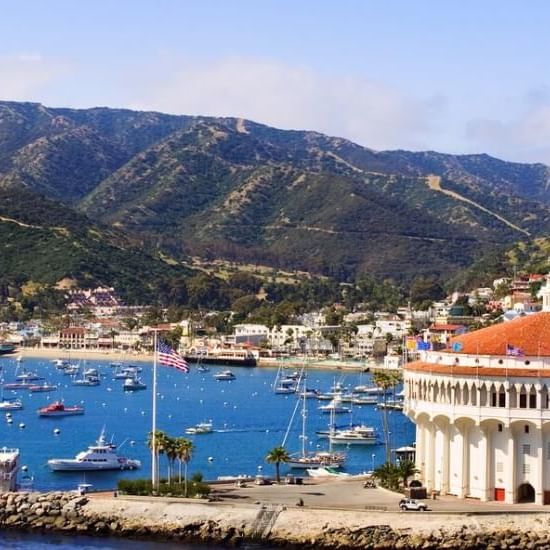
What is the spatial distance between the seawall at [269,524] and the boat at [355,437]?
49.5 meters

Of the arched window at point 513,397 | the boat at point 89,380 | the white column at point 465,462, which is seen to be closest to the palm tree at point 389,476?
the white column at point 465,462

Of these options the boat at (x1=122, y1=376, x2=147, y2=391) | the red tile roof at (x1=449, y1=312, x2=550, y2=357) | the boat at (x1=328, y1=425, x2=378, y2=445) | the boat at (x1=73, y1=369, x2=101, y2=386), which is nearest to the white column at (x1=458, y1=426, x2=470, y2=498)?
the red tile roof at (x1=449, y1=312, x2=550, y2=357)

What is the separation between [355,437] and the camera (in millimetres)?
112312

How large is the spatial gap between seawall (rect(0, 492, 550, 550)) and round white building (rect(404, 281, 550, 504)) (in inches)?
141

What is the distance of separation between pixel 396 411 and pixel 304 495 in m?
76.1

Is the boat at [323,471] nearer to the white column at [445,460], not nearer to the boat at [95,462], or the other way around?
the boat at [95,462]

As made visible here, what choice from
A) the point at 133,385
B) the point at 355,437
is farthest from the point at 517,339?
the point at 133,385

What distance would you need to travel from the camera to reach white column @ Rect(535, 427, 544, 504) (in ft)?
198

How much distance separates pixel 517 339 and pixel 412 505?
8.54 meters

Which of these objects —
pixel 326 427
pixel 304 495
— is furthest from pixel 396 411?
pixel 304 495

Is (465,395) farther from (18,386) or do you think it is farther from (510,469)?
(18,386)

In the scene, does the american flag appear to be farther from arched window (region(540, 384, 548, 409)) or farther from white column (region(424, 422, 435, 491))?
arched window (region(540, 384, 548, 409))

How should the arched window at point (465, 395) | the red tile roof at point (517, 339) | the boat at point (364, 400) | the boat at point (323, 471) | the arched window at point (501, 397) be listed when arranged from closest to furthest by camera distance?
the arched window at point (501, 397) < the arched window at point (465, 395) < the red tile roof at point (517, 339) < the boat at point (323, 471) < the boat at point (364, 400)

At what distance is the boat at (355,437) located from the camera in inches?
4402
